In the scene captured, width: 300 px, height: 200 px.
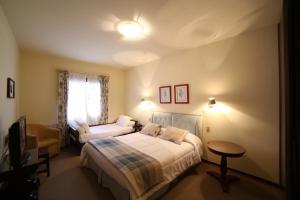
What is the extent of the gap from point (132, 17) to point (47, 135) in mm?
3521

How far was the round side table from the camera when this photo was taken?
2.23m

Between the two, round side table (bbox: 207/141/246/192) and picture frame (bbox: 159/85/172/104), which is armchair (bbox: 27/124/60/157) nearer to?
picture frame (bbox: 159/85/172/104)

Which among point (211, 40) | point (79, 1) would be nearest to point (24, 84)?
point (79, 1)

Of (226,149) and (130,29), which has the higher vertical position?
(130,29)

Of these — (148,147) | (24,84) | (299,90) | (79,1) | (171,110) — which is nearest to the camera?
(299,90)

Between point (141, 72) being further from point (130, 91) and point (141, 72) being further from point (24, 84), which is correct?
point (24, 84)

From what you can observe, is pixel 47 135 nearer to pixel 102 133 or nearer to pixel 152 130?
pixel 102 133

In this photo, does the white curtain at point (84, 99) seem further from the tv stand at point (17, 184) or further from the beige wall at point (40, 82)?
the tv stand at point (17, 184)

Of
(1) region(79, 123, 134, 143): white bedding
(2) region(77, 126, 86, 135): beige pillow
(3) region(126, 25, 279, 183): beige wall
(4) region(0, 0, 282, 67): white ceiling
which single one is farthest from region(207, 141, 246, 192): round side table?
(2) region(77, 126, 86, 135): beige pillow

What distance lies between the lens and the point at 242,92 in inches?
104

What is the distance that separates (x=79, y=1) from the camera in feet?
5.72

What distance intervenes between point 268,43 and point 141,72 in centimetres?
340

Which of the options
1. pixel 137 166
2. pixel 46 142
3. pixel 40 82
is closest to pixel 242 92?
pixel 137 166

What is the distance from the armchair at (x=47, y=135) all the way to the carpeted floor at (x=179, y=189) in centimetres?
79
